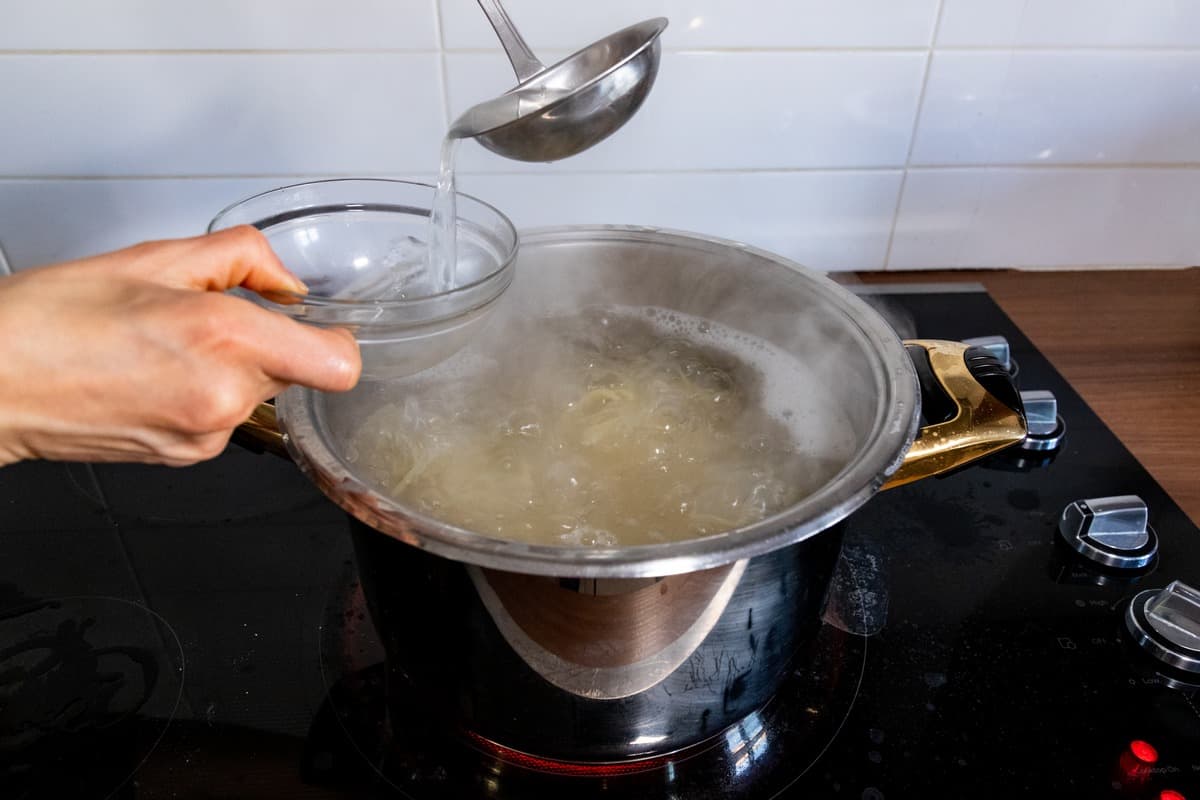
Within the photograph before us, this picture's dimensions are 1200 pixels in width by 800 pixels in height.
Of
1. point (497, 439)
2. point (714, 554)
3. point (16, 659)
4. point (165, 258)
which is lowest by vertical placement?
point (16, 659)

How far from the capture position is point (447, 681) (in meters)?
0.59

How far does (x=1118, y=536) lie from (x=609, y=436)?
49cm

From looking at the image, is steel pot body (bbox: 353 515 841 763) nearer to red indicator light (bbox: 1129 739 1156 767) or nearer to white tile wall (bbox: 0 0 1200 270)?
red indicator light (bbox: 1129 739 1156 767)

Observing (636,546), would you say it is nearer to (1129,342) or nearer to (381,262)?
(381,262)

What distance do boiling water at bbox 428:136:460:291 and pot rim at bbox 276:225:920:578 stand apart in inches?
8.5

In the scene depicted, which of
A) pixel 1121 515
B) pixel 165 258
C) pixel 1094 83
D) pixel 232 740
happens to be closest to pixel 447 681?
pixel 232 740

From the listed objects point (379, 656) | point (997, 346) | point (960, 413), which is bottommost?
point (379, 656)

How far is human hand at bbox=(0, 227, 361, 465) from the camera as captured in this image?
1.37ft

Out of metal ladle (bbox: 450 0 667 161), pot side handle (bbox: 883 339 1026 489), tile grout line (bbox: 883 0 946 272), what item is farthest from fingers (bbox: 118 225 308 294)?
tile grout line (bbox: 883 0 946 272)

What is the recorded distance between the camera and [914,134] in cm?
108

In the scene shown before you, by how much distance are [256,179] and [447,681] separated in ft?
2.37

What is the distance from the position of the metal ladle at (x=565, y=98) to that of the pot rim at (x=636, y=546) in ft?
1.01

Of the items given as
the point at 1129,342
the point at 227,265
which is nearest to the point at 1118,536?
the point at 1129,342

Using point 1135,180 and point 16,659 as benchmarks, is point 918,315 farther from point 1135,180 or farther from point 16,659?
point 16,659
